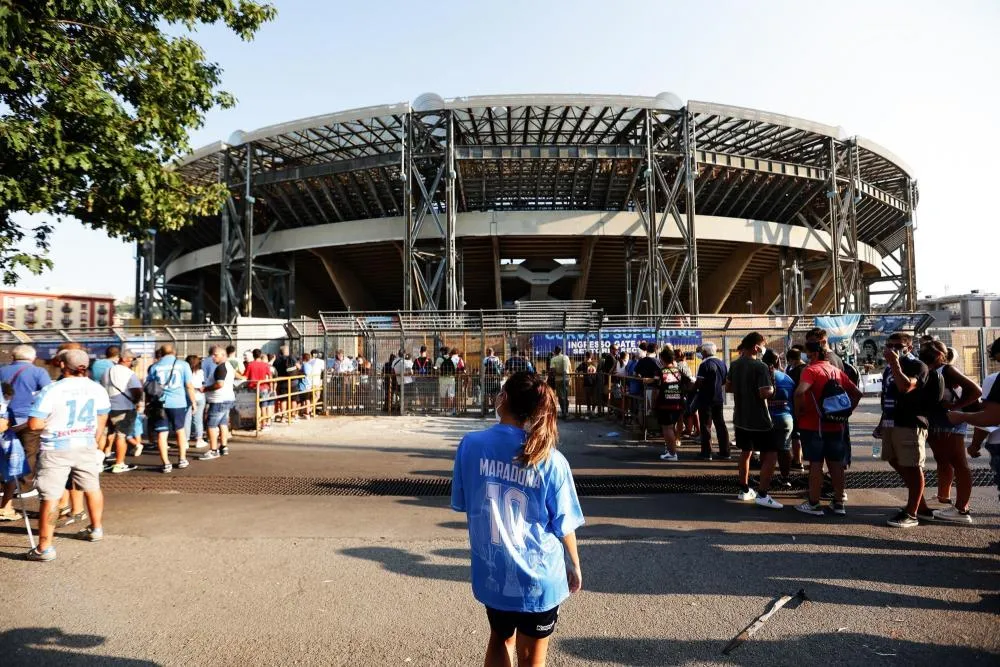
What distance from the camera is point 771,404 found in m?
6.22

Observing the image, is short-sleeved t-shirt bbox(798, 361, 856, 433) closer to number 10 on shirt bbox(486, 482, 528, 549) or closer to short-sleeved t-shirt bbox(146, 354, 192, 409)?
number 10 on shirt bbox(486, 482, 528, 549)

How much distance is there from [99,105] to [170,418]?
13.2 feet

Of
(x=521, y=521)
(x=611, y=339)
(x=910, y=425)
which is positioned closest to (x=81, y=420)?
(x=521, y=521)

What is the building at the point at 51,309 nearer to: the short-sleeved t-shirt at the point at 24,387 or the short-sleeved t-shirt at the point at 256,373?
the short-sleeved t-shirt at the point at 256,373

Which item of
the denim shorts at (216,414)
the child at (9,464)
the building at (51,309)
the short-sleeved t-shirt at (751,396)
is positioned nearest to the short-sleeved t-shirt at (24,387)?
the child at (9,464)

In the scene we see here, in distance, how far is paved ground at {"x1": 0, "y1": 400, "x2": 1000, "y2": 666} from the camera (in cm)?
283

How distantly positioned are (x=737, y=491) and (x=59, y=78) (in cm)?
930

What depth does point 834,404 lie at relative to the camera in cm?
517

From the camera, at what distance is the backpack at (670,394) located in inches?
315

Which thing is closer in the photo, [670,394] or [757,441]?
[757,441]

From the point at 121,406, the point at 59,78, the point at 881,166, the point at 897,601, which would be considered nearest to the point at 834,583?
the point at 897,601

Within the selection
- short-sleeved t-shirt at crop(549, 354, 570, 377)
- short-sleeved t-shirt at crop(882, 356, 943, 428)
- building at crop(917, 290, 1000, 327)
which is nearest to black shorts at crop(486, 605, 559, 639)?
short-sleeved t-shirt at crop(882, 356, 943, 428)

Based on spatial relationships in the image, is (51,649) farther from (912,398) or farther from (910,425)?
(912,398)

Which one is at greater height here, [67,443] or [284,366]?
[284,366]
